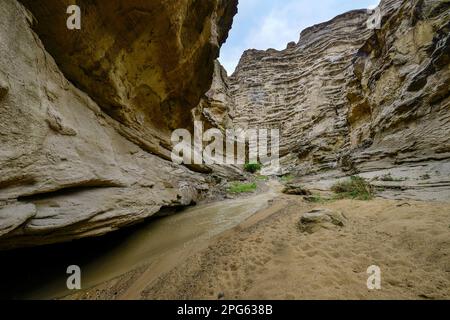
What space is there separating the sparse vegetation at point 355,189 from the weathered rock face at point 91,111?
6.39 metres

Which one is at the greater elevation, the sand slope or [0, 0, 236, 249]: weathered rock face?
[0, 0, 236, 249]: weathered rock face

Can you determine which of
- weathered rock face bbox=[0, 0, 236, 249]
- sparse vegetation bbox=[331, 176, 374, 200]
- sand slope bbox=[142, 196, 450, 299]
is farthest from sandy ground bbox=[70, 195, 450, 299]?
sparse vegetation bbox=[331, 176, 374, 200]

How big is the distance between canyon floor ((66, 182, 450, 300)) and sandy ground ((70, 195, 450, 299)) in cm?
1

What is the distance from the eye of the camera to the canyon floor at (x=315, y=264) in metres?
2.63

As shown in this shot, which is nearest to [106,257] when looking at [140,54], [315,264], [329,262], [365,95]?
[315,264]

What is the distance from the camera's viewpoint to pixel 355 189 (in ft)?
25.5

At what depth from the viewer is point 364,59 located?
15477 millimetres

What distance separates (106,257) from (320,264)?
510cm

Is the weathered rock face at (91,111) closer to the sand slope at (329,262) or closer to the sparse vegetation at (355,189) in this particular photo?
the sand slope at (329,262)

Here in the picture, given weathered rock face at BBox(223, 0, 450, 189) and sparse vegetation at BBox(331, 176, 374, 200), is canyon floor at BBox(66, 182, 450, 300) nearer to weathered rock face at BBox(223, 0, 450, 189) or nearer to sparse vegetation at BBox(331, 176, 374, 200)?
sparse vegetation at BBox(331, 176, 374, 200)

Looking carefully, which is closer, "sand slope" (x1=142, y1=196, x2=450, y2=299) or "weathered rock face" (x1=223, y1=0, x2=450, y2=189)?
"sand slope" (x1=142, y1=196, x2=450, y2=299)

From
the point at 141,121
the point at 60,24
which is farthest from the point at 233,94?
the point at 60,24

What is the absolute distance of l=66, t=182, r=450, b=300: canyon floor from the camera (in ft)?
8.62
